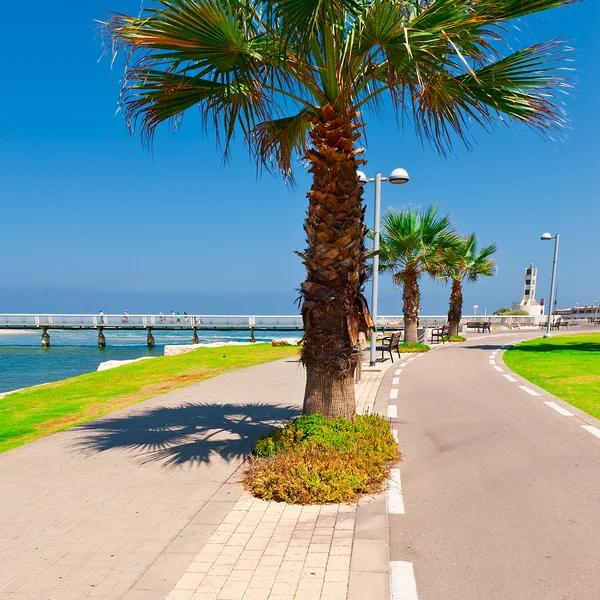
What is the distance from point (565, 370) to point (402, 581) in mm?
12606

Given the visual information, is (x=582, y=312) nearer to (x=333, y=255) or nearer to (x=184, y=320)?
(x=184, y=320)

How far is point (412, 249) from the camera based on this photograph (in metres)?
20.2

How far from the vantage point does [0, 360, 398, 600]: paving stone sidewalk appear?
10.4 feet

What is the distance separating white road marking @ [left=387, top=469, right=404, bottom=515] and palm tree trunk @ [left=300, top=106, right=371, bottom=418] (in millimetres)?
1315

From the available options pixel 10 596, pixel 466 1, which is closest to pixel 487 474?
pixel 10 596

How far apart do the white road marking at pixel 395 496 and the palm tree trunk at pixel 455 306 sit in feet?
77.8

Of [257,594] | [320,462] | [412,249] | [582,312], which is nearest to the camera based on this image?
[257,594]

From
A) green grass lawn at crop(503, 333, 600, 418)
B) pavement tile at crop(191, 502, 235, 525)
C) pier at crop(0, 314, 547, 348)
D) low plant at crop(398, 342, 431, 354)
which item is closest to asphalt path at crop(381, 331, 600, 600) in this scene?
green grass lawn at crop(503, 333, 600, 418)

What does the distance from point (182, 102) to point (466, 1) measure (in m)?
3.74

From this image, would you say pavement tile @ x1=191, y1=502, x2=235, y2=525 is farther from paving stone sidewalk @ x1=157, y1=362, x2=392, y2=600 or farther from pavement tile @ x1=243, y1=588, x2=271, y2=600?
pavement tile @ x1=243, y1=588, x2=271, y2=600

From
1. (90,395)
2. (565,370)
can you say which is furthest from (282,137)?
(565,370)

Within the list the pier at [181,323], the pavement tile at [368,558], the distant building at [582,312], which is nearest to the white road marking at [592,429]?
the pavement tile at [368,558]

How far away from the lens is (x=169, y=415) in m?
8.34

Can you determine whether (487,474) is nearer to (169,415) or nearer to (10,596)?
(10,596)
